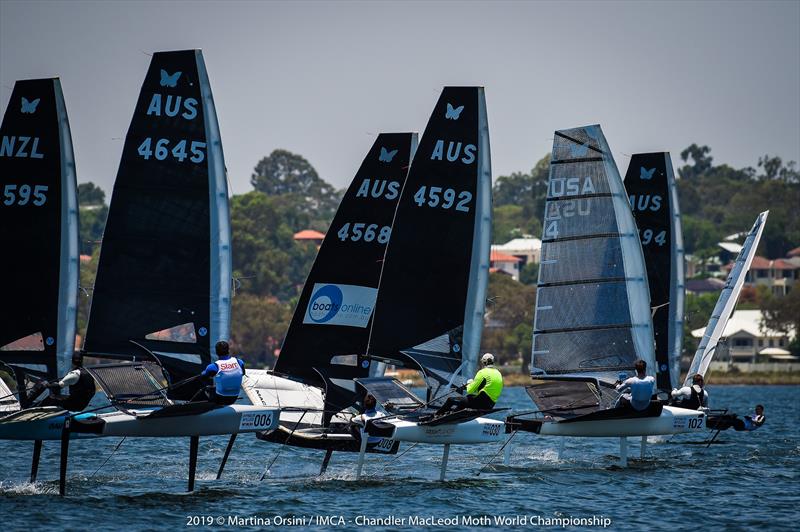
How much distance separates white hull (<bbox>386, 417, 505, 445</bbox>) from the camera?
2305cm

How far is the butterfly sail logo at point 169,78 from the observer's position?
2609cm

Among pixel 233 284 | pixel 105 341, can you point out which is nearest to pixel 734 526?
pixel 233 284

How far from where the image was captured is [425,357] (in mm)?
27000

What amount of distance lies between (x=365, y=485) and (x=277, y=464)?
5542 mm

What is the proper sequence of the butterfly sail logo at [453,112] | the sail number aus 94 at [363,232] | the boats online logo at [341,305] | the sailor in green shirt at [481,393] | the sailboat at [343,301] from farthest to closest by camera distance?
the sail number aus 94 at [363,232], the boats online logo at [341,305], the sailboat at [343,301], the butterfly sail logo at [453,112], the sailor in green shirt at [481,393]

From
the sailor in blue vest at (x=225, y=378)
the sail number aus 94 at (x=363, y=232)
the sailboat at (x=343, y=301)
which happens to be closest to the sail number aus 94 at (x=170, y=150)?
the sailboat at (x=343, y=301)

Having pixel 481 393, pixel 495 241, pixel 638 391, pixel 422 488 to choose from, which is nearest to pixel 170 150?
pixel 481 393

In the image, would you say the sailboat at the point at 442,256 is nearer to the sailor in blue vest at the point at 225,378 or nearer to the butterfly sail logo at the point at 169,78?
the butterfly sail logo at the point at 169,78

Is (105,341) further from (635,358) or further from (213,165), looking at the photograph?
(635,358)

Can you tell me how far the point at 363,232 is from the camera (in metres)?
29.6

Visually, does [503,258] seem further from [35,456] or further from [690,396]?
[35,456]

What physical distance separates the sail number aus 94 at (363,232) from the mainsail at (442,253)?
6.71ft

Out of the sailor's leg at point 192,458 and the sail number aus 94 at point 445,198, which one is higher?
the sail number aus 94 at point 445,198

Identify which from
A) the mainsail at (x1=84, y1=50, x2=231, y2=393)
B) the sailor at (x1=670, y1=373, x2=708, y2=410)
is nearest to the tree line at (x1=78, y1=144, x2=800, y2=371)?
the mainsail at (x1=84, y1=50, x2=231, y2=393)
